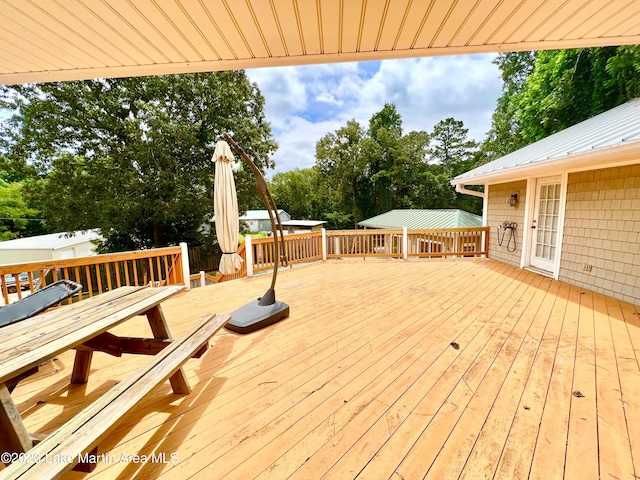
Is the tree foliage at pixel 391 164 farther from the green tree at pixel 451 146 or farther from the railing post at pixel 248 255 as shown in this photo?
the railing post at pixel 248 255

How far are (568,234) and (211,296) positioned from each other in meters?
5.89

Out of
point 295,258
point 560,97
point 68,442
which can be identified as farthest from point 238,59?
point 560,97

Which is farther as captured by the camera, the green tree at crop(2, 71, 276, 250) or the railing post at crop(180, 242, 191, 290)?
the green tree at crop(2, 71, 276, 250)

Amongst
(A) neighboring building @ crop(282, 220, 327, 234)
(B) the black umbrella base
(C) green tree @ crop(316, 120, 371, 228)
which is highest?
(C) green tree @ crop(316, 120, 371, 228)

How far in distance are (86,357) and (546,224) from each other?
6.88 m

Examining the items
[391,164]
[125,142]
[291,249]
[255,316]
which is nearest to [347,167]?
[391,164]

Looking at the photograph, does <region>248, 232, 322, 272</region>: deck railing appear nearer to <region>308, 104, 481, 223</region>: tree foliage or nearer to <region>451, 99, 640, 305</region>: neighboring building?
<region>451, 99, 640, 305</region>: neighboring building

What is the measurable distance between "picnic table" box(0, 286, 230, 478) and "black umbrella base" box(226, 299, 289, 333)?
65 cm

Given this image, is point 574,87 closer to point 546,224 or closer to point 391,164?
point 546,224

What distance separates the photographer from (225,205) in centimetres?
311


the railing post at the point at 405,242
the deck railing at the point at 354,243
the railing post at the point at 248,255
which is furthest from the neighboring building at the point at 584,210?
the railing post at the point at 248,255

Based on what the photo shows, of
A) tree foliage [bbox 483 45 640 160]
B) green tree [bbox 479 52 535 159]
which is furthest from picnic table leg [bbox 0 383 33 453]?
green tree [bbox 479 52 535 159]

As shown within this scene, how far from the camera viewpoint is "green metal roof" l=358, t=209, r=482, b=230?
42.0ft

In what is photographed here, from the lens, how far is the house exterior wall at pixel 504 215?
18.0 feet
